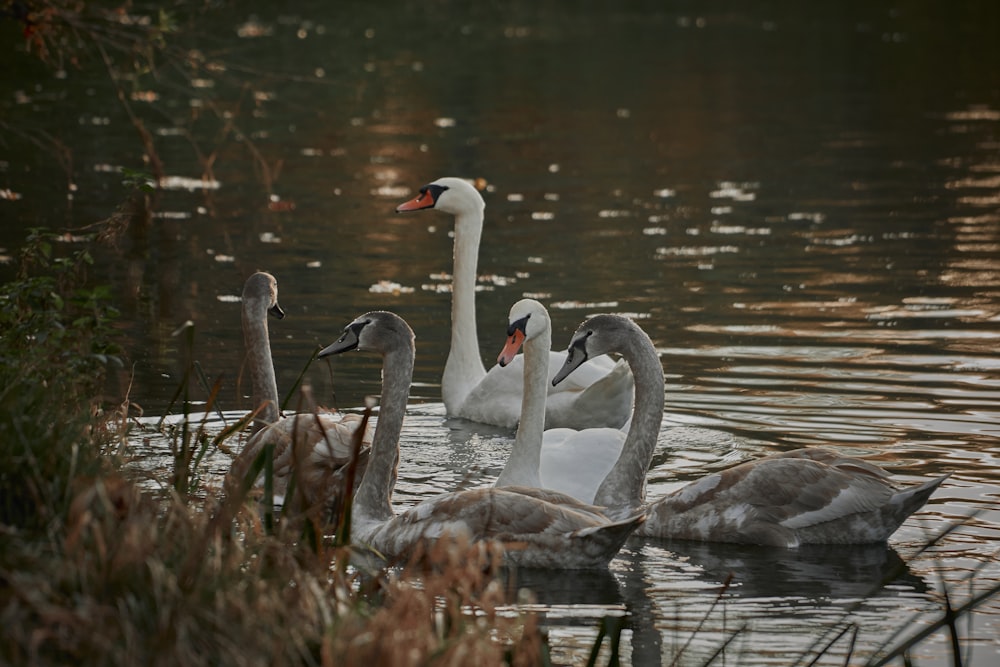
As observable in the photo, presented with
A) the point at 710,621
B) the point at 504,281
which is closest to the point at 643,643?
the point at 710,621

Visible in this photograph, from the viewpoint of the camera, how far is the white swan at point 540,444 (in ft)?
26.0

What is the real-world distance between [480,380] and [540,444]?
8.18ft

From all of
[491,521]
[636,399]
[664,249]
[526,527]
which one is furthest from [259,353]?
[664,249]

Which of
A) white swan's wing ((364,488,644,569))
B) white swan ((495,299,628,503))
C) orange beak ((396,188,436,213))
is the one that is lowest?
white swan's wing ((364,488,644,569))

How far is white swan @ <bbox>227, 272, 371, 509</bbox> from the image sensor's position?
7296 millimetres

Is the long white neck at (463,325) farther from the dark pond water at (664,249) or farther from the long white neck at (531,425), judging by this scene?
the long white neck at (531,425)

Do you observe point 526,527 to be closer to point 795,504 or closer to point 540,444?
point 540,444

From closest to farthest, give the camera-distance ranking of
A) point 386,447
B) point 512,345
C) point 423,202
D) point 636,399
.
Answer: point 386,447, point 636,399, point 512,345, point 423,202

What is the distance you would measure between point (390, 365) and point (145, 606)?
3.39 metres

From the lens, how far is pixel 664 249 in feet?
52.1

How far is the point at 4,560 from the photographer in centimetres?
459

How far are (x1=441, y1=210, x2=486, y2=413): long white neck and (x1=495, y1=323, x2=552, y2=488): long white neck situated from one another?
213cm

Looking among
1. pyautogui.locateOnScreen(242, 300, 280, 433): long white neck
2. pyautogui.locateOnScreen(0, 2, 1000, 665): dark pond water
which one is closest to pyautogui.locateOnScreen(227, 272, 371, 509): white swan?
pyautogui.locateOnScreen(242, 300, 280, 433): long white neck

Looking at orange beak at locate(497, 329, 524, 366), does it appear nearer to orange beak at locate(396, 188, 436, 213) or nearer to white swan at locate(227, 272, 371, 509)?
white swan at locate(227, 272, 371, 509)
